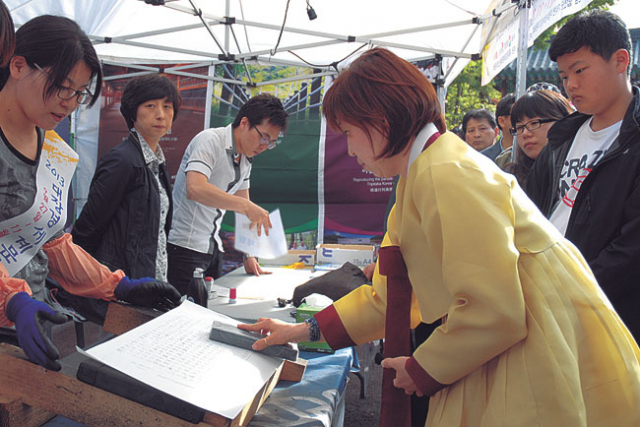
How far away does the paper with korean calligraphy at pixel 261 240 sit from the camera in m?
2.62

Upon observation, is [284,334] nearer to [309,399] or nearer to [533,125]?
[309,399]

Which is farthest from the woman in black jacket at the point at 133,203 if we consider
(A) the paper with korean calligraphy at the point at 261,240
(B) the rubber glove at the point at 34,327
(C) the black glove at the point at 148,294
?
(B) the rubber glove at the point at 34,327

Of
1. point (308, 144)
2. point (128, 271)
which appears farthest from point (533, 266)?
point (308, 144)

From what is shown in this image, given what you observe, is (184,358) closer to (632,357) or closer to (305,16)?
(632,357)

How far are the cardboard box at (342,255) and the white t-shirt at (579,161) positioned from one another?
1657mm

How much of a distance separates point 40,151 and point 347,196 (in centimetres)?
Answer: 452

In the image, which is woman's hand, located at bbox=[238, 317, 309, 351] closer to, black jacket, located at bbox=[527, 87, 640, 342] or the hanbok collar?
the hanbok collar

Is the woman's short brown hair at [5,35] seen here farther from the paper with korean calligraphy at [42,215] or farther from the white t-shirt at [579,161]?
the white t-shirt at [579,161]

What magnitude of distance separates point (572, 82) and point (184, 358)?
61.3 inches

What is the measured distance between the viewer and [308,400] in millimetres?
1156

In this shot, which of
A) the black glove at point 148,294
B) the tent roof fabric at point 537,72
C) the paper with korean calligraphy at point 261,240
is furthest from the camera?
the tent roof fabric at point 537,72

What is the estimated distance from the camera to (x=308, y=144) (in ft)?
18.7

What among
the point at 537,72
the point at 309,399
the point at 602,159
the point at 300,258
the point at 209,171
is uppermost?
the point at 537,72

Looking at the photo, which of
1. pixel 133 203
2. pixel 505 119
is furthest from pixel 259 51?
pixel 133 203
